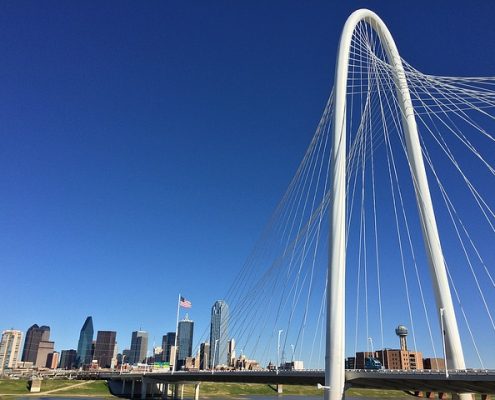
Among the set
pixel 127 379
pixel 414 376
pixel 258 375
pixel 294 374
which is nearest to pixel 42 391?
pixel 127 379

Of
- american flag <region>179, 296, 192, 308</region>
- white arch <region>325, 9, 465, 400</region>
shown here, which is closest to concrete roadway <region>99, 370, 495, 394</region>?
white arch <region>325, 9, 465, 400</region>

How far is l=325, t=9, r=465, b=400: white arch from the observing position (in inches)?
1191

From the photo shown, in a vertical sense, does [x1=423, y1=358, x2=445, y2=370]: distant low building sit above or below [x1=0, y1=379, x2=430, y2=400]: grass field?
above

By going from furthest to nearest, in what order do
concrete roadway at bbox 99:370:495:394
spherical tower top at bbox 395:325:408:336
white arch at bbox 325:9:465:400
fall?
spherical tower top at bbox 395:325:408:336
concrete roadway at bbox 99:370:495:394
white arch at bbox 325:9:465:400

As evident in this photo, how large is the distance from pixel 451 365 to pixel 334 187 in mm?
14209

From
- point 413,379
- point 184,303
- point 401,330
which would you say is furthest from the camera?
point 401,330

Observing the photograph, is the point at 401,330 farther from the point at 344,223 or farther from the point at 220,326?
the point at 344,223

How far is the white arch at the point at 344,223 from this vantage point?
99.2 ft

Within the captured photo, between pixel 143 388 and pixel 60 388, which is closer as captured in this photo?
pixel 143 388

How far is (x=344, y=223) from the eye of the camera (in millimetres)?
32344

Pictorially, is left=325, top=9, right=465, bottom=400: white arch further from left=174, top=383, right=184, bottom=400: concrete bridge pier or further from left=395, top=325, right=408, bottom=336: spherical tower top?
left=395, top=325, right=408, bottom=336: spherical tower top

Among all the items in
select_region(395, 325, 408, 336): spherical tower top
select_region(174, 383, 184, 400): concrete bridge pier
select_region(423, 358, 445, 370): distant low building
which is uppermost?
select_region(395, 325, 408, 336): spherical tower top

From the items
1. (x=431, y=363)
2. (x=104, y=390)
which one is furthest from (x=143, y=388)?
(x=431, y=363)

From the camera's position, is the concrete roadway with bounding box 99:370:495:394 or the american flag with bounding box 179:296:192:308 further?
the american flag with bounding box 179:296:192:308
